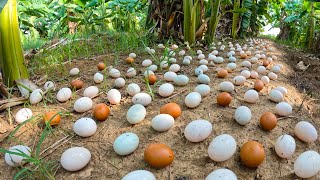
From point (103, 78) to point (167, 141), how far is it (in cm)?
75

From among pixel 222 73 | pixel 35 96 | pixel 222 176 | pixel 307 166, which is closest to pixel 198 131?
pixel 222 176

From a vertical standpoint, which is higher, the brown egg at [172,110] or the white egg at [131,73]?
the brown egg at [172,110]

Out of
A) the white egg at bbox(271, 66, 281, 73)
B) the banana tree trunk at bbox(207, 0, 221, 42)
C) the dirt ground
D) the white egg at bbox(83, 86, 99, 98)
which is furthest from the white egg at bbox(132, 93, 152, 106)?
the banana tree trunk at bbox(207, 0, 221, 42)

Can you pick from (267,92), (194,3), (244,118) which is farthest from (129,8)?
(244,118)

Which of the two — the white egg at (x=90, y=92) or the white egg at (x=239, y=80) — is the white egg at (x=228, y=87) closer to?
the white egg at (x=239, y=80)

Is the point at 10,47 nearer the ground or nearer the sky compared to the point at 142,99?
nearer the sky

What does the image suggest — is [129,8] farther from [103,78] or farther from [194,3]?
[103,78]

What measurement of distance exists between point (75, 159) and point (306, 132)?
86cm

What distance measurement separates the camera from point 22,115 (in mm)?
1158

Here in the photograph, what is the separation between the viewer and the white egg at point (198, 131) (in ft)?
3.10

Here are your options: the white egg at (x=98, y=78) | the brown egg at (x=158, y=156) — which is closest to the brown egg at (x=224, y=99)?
the brown egg at (x=158, y=156)

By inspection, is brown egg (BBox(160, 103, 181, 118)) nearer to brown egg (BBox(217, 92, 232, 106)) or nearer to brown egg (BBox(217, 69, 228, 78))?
brown egg (BBox(217, 92, 232, 106))

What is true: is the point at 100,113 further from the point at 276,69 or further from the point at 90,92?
the point at 276,69

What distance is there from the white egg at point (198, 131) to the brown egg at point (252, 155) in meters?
0.15
